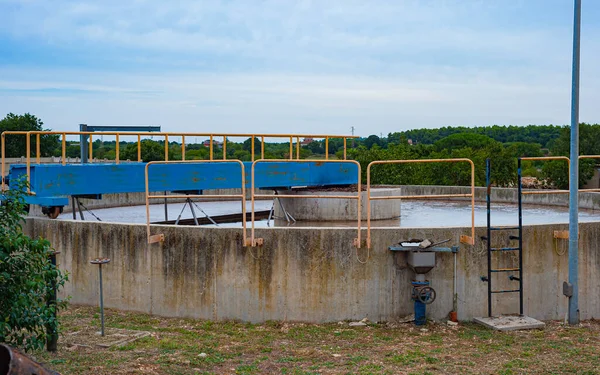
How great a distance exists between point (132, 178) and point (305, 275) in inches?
150

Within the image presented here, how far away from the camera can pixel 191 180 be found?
12438 mm

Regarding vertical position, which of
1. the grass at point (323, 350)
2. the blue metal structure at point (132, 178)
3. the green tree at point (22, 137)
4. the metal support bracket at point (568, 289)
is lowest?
the grass at point (323, 350)

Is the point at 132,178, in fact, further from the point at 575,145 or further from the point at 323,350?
the point at 575,145

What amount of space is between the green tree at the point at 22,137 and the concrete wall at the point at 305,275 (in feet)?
173

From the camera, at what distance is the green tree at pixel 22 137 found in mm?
58781

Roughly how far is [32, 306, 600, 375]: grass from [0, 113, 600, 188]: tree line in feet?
24.1

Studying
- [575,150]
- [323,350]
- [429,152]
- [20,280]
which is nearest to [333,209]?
[575,150]

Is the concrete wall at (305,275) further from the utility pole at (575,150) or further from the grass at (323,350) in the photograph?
the utility pole at (575,150)

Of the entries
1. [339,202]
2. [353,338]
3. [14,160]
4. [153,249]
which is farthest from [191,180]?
[14,160]

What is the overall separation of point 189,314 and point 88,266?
6.37 feet

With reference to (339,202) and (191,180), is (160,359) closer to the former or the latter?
(191,180)

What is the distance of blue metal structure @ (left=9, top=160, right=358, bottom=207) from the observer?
11.1m

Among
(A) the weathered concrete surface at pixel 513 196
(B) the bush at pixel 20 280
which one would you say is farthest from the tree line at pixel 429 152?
(B) the bush at pixel 20 280

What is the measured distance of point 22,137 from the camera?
6141 centimetres
